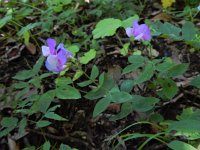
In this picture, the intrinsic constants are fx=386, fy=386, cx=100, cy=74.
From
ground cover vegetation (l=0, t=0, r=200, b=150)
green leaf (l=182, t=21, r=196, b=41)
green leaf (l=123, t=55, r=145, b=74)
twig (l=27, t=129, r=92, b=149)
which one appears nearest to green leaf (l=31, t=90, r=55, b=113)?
ground cover vegetation (l=0, t=0, r=200, b=150)

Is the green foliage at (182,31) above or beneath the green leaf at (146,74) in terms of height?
above

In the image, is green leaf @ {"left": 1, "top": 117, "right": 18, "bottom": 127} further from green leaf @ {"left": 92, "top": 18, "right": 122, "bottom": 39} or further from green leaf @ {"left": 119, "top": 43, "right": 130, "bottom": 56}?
green leaf @ {"left": 119, "top": 43, "right": 130, "bottom": 56}

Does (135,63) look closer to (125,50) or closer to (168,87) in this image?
(168,87)

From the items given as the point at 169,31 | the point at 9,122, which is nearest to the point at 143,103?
the point at 169,31

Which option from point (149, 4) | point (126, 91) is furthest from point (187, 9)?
point (126, 91)

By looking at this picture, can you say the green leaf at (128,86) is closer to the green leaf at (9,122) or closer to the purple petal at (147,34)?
the purple petal at (147,34)

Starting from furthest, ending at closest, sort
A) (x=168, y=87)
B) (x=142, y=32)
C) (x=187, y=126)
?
(x=142, y=32)
(x=168, y=87)
(x=187, y=126)

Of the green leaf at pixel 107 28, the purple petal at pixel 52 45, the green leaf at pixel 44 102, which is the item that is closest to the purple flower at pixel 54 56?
the purple petal at pixel 52 45
